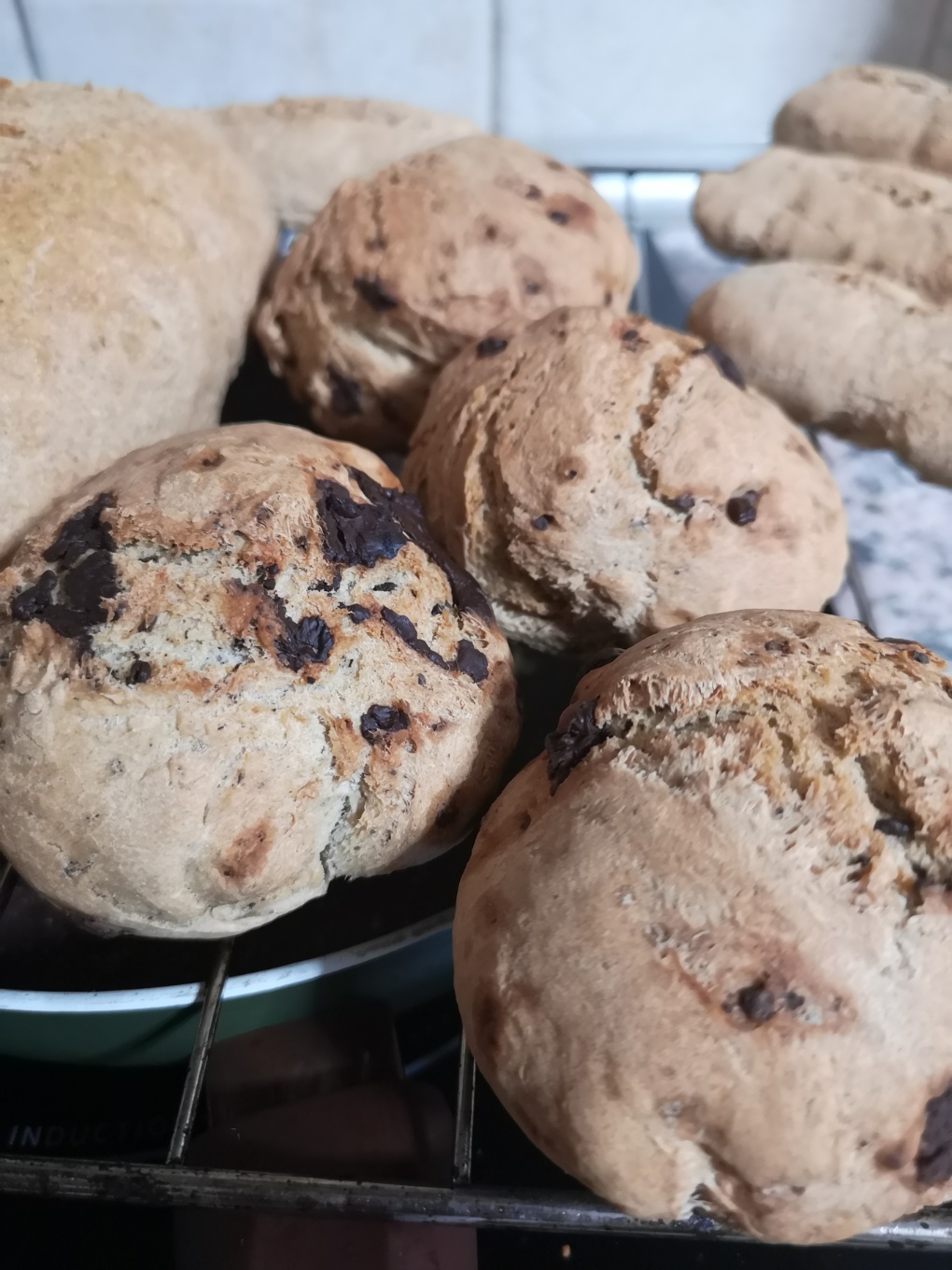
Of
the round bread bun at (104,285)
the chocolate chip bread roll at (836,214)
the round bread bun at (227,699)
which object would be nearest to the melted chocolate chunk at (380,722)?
the round bread bun at (227,699)

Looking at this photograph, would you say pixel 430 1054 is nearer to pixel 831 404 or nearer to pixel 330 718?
pixel 330 718

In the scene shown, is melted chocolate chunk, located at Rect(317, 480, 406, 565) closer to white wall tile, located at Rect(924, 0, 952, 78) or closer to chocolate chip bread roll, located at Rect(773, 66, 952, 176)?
chocolate chip bread roll, located at Rect(773, 66, 952, 176)

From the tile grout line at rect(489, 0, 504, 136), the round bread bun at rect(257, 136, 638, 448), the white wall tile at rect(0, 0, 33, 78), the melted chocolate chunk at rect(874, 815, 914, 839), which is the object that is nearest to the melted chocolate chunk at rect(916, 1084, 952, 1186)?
the melted chocolate chunk at rect(874, 815, 914, 839)

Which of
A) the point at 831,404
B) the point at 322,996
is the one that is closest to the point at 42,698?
the point at 322,996

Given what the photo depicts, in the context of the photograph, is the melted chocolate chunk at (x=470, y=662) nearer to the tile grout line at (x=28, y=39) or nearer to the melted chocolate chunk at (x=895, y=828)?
the melted chocolate chunk at (x=895, y=828)

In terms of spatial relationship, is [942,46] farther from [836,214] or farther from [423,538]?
[423,538]
